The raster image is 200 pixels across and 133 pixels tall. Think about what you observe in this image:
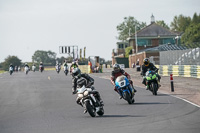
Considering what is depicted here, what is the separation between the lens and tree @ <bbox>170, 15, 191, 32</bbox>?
145 meters

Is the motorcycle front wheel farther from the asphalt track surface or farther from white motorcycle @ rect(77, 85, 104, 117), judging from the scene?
the asphalt track surface

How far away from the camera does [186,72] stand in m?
38.8

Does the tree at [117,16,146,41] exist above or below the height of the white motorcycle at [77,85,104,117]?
above

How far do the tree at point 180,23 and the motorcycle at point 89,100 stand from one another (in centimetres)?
13220

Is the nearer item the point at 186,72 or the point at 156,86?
the point at 156,86

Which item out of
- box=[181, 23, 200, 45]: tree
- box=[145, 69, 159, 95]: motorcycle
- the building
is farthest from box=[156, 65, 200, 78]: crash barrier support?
box=[181, 23, 200, 45]: tree

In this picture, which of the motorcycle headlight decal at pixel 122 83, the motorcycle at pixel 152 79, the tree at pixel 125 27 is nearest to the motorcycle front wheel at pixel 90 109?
the motorcycle headlight decal at pixel 122 83

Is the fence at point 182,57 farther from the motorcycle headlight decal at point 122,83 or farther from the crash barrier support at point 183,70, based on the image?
the motorcycle headlight decal at point 122,83

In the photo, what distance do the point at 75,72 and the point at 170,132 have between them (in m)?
4.47

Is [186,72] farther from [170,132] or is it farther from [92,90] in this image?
[170,132]

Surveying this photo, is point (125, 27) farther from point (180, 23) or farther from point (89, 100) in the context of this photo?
point (89, 100)

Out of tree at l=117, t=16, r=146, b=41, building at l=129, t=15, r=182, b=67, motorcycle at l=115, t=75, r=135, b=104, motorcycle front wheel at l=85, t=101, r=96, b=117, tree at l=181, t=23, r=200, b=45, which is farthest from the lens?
tree at l=117, t=16, r=146, b=41

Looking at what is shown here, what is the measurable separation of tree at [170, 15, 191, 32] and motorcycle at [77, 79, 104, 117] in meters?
132

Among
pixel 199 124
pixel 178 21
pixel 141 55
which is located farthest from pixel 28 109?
pixel 178 21
